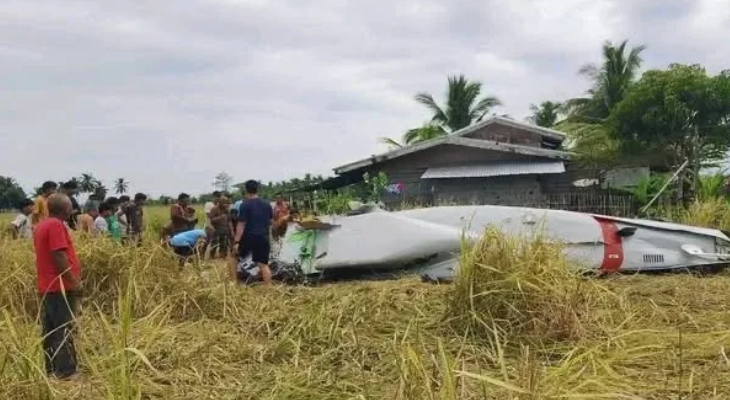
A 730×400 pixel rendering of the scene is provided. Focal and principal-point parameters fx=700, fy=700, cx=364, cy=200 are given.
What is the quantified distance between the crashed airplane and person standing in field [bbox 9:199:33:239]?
8.79 ft

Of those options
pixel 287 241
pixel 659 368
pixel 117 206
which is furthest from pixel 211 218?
pixel 659 368

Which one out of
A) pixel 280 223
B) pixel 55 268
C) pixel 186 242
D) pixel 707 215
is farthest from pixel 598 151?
pixel 55 268

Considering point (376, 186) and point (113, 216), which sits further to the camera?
point (376, 186)

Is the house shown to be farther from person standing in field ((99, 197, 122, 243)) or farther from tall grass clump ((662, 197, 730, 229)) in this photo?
person standing in field ((99, 197, 122, 243))

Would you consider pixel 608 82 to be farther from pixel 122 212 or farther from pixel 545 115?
A: pixel 122 212

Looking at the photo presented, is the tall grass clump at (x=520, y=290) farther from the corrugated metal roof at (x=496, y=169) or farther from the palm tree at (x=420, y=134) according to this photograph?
the palm tree at (x=420, y=134)

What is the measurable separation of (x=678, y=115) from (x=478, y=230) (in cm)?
924

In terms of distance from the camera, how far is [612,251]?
26.6 feet

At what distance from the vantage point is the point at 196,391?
383cm

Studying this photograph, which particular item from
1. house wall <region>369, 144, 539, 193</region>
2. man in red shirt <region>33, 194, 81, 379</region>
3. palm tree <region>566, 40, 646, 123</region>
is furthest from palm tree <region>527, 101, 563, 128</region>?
man in red shirt <region>33, 194, 81, 379</region>

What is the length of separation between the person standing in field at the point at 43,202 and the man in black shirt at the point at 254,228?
6.76 feet

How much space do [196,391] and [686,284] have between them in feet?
17.4

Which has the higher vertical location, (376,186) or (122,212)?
(376,186)

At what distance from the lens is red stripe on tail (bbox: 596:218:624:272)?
8.09 metres
